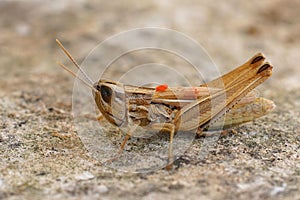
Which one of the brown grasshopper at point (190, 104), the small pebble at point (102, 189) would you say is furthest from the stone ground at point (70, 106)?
the brown grasshopper at point (190, 104)

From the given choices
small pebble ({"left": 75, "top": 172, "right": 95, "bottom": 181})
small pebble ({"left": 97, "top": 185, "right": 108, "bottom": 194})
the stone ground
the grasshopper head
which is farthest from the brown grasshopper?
small pebble ({"left": 97, "top": 185, "right": 108, "bottom": 194})

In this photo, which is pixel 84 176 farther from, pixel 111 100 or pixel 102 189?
pixel 111 100

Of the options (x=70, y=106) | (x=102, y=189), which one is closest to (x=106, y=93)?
(x=102, y=189)

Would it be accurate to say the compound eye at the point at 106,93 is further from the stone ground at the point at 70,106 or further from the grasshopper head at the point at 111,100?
the stone ground at the point at 70,106

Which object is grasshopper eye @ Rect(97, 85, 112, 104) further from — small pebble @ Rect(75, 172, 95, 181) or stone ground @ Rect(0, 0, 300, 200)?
small pebble @ Rect(75, 172, 95, 181)

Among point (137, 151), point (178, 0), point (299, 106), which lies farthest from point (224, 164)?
point (178, 0)
